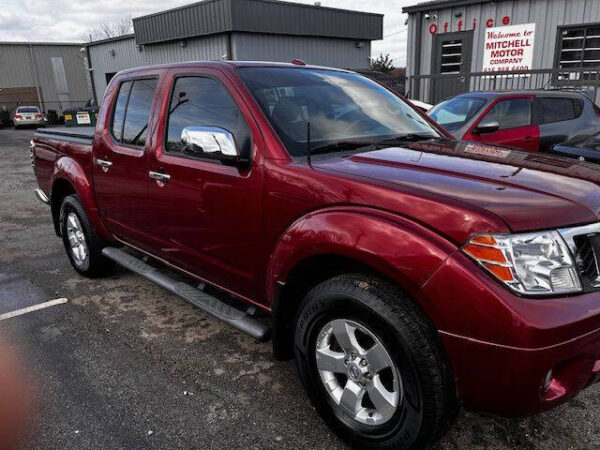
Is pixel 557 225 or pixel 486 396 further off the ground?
pixel 557 225

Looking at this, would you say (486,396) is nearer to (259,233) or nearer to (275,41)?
(259,233)

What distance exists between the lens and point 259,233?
2.67 metres

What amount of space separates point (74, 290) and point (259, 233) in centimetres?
269

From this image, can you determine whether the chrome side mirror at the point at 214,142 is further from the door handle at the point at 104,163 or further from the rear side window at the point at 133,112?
the door handle at the point at 104,163

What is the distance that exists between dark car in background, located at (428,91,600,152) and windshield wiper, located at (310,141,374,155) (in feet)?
14.4

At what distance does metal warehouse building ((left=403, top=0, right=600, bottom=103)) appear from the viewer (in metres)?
13.2

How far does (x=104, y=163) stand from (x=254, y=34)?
21113 millimetres

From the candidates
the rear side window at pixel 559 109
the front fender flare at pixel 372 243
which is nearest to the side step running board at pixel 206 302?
the front fender flare at pixel 372 243

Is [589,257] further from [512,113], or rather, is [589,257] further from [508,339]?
[512,113]

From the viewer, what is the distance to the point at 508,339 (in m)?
1.76

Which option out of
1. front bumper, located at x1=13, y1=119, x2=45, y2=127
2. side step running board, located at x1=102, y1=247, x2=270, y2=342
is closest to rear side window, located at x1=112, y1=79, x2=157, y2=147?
side step running board, located at x1=102, y1=247, x2=270, y2=342

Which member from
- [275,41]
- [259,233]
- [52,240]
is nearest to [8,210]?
[52,240]

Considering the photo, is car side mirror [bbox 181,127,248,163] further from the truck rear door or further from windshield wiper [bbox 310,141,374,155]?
the truck rear door

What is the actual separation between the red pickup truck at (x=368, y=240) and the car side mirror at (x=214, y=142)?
0.01 metres
